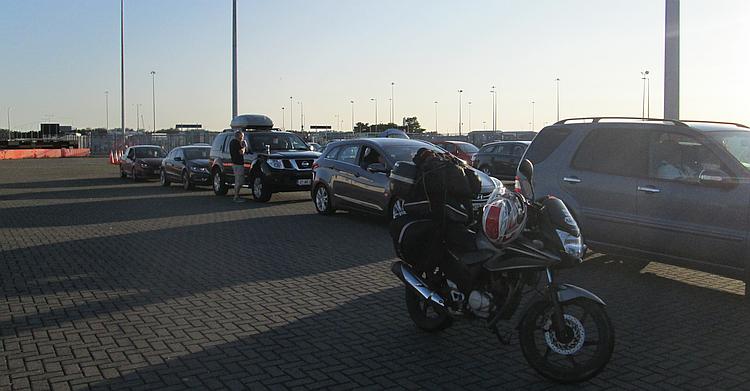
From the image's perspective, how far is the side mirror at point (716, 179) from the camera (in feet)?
23.7

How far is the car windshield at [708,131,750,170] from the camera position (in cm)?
765

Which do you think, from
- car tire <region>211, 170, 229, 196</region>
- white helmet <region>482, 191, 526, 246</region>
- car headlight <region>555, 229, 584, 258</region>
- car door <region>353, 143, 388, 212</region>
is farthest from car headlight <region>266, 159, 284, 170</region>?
car headlight <region>555, 229, 584, 258</region>

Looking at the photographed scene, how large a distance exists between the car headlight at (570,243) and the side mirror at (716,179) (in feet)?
10.3

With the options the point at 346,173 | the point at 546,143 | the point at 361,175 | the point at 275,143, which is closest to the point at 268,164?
the point at 275,143

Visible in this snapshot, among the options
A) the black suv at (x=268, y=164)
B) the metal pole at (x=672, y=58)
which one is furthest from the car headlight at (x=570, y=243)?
the black suv at (x=268, y=164)

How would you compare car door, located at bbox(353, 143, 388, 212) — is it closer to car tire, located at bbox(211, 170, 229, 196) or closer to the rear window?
the rear window

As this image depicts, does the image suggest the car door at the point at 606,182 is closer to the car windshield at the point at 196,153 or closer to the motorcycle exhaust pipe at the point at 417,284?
the motorcycle exhaust pipe at the point at 417,284

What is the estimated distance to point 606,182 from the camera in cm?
848

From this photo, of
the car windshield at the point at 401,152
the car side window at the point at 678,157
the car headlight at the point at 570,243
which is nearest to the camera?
the car headlight at the point at 570,243

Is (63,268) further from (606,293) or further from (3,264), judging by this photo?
(606,293)

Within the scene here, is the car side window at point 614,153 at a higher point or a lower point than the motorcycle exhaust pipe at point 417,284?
higher

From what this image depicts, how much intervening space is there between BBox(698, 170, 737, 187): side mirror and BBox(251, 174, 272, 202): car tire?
1252 cm

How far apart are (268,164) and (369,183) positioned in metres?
5.61

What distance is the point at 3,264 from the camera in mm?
9594
